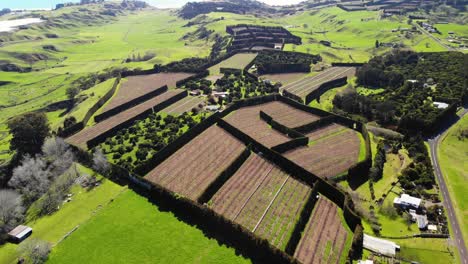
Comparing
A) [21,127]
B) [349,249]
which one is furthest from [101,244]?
[21,127]

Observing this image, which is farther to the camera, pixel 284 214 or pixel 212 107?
pixel 212 107

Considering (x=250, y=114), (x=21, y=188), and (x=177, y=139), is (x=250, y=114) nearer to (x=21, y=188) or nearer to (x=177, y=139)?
(x=177, y=139)

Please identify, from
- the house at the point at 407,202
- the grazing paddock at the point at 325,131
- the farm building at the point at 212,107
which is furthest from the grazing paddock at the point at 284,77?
the house at the point at 407,202

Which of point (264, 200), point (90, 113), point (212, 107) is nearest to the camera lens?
point (264, 200)

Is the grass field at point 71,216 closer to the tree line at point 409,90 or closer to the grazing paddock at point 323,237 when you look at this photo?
the grazing paddock at point 323,237

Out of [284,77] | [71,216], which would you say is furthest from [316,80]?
[71,216]

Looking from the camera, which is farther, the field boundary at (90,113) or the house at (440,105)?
the house at (440,105)

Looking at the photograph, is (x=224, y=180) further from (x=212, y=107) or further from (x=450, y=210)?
(x=450, y=210)

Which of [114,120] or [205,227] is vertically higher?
[114,120]
